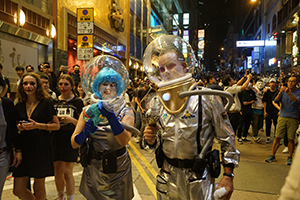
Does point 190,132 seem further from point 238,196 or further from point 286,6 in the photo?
point 286,6

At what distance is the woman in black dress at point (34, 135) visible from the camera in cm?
317

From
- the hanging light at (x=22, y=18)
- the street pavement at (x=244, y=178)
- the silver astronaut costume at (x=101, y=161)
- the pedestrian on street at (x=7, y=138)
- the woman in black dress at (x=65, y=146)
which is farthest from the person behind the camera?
the hanging light at (x=22, y=18)

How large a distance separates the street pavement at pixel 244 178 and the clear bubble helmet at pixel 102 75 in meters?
2.47

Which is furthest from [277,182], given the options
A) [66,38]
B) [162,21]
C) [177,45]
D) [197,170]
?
[162,21]

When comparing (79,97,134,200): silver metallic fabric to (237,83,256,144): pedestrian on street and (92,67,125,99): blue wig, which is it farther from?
(237,83,256,144): pedestrian on street

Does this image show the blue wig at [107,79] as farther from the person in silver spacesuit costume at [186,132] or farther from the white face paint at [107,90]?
the person in silver spacesuit costume at [186,132]

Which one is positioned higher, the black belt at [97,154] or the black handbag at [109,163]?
the black belt at [97,154]

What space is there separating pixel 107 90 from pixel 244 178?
4162mm

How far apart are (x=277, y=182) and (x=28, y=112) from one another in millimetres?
4839

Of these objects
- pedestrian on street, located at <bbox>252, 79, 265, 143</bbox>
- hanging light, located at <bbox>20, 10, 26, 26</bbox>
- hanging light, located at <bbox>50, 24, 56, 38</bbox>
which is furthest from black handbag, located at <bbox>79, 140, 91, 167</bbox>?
hanging light, located at <bbox>50, 24, 56, 38</bbox>

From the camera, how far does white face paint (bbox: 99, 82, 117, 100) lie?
87.3 inches

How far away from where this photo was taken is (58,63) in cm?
1195

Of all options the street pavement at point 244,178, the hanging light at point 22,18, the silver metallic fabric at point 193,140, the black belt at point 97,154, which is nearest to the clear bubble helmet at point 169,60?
the silver metallic fabric at point 193,140

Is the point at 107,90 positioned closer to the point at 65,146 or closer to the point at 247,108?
the point at 65,146
